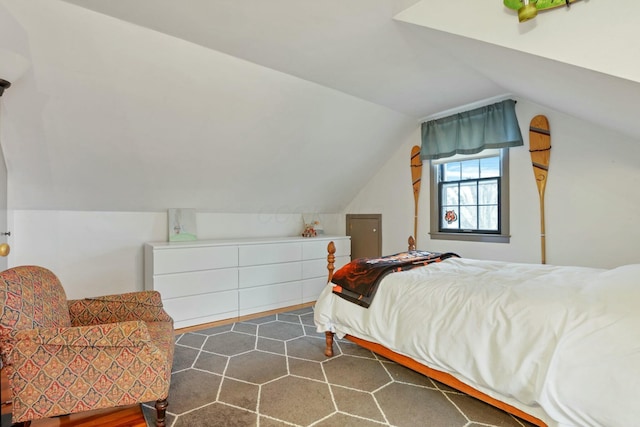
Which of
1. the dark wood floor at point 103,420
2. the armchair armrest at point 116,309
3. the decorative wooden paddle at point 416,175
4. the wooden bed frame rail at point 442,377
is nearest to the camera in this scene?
the wooden bed frame rail at point 442,377

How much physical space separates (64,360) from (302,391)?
1360mm

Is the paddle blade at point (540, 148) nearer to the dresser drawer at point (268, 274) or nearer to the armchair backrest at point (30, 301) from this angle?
the dresser drawer at point (268, 274)

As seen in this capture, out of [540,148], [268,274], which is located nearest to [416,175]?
[540,148]

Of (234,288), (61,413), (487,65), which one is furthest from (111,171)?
(487,65)

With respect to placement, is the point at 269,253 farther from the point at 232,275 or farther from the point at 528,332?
the point at 528,332

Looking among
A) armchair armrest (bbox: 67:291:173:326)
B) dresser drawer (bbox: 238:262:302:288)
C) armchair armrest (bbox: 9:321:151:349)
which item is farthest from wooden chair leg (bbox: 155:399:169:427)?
dresser drawer (bbox: 238:262:302:288)

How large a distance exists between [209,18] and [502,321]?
247cm

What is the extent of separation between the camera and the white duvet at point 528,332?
130 centimetres

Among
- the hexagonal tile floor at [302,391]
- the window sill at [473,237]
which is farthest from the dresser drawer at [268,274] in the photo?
the window sill at [473,237]

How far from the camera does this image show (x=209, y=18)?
205cm

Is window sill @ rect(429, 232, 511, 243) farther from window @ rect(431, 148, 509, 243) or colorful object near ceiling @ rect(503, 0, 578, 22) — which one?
colorful object near ceiling @ rect(503, 0, 578, 22)

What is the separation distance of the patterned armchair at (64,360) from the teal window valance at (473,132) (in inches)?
138

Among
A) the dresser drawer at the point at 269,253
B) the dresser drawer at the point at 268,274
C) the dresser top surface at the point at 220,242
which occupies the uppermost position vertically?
the dresser top surface at the point at 220,242

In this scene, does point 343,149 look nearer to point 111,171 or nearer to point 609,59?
point 111,171
